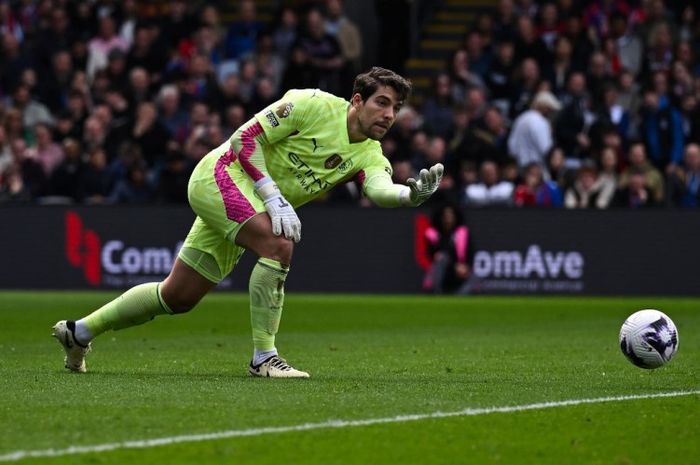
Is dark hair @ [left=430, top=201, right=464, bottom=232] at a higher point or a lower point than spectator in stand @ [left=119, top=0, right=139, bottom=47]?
lower

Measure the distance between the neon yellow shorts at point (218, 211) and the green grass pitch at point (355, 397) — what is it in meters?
0.78

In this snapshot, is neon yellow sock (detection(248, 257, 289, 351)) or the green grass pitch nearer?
the green grass pitch

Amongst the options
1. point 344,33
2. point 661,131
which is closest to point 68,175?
point 344,33

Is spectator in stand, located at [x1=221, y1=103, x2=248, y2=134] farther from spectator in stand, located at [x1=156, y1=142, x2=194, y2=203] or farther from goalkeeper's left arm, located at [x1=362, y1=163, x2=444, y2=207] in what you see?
goalkeeper's left arm, located at [x1=362, y1=163, x2=444, y2=207]

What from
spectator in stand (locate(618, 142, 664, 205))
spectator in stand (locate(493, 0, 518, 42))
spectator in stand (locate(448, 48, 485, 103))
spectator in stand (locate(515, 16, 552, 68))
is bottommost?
spectator in stand (locate(618, 142, 664, 205))

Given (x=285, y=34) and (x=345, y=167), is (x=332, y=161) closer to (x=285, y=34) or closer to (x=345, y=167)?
(x=345, y=167)

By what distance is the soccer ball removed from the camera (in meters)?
10.3

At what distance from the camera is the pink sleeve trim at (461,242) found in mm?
22266

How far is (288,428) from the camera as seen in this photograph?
296 inches

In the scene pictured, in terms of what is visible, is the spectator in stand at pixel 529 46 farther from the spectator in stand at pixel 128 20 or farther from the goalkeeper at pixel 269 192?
the goalkeeper at pixel 269 192

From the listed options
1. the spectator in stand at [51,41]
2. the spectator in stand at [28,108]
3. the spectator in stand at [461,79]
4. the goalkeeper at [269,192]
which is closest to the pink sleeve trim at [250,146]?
the goalkeeper at [269,192]

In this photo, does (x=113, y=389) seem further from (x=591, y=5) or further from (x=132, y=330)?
(x=591, y=5)

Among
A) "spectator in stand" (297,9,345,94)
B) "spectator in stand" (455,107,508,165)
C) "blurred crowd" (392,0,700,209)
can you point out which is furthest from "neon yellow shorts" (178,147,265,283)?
"spectator in stand" (297,9,345,94)

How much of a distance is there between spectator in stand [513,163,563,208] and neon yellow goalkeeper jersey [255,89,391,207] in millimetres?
12176
